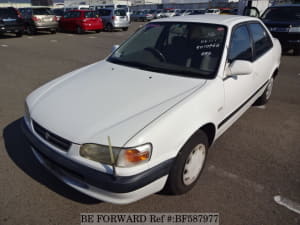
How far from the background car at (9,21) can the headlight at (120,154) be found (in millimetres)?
14345

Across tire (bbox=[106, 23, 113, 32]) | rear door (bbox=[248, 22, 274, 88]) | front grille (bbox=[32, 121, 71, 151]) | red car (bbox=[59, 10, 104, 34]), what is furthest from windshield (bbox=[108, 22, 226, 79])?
tire (bbox=[106, 23, 113, 32])

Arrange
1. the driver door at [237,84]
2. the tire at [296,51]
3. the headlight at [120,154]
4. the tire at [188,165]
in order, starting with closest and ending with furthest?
the headlight at [120,154] < the tire at [188,165] < the driver door at [237,84] < the tire at [296,51]

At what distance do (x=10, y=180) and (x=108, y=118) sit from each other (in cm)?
144

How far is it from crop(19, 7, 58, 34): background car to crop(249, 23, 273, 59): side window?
47.9 feet

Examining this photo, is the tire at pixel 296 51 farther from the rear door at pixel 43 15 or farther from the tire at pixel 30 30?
the tire at pixel 30 30

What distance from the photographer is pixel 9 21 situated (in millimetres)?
13305

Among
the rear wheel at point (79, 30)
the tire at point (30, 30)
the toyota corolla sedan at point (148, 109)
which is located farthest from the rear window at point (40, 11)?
the toyota corolla sedan at point (148, 109)

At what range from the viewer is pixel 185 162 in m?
2.18

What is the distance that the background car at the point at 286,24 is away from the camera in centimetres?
875

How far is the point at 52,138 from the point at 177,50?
5.58 ft

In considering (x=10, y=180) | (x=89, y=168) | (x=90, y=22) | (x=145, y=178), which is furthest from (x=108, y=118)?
(x=90, y=22)

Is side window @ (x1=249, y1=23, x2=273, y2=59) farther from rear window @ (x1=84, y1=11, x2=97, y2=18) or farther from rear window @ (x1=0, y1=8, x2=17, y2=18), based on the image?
rear window @ (x1=84, y1=11, x2=97, y2=18)

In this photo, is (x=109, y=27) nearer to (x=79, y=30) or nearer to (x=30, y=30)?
(x=79, y=30)

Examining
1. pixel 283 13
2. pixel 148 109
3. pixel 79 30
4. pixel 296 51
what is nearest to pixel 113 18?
pixel 79 30
